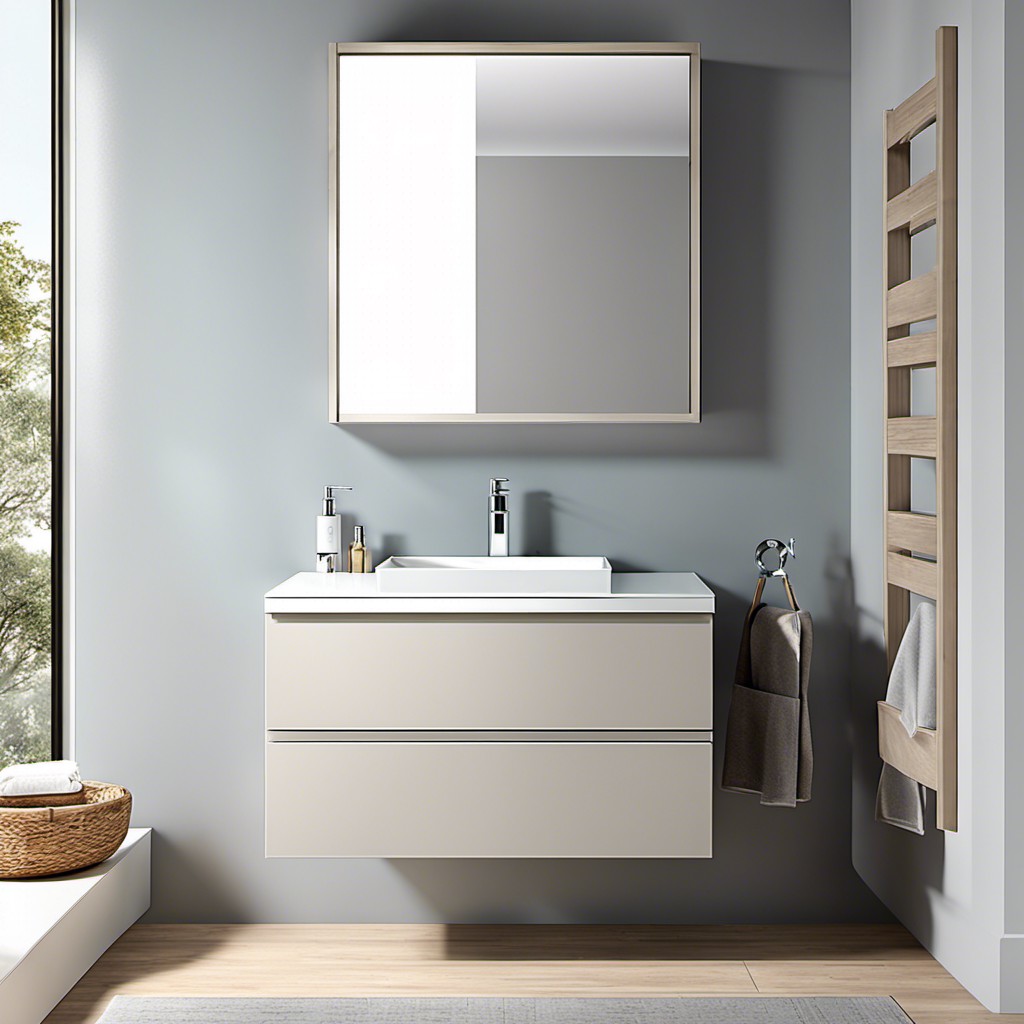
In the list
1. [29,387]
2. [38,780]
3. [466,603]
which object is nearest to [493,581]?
[466,603]

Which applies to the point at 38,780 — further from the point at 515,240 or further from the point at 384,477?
the point at 515,240

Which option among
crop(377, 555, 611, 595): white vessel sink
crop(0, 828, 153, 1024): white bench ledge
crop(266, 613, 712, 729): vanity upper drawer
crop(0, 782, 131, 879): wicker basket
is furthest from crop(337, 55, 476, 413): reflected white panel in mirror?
crop(0, 828, 153, 1024): white bench ledge

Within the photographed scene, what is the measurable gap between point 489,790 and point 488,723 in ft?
0.45

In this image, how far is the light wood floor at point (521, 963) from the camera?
2.33 metres

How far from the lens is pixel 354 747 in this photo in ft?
7.65

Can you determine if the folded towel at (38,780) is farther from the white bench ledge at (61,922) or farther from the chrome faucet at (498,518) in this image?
the chrome faucet at (498,518)

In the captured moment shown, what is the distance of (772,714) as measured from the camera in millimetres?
2492

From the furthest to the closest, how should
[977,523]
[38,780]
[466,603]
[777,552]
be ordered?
[777,552]
[38,780]
[466,603]
[977,523]

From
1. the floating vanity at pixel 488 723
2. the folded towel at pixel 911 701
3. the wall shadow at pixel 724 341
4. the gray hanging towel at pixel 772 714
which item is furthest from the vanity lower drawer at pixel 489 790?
the wall shadow at pixel 724 341

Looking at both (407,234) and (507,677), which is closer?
(507,677)

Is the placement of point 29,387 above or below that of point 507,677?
Result: above

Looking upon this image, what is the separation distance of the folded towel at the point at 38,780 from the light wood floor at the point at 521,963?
1.30ft

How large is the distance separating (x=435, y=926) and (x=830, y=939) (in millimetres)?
919

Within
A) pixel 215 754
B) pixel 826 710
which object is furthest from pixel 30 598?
pixel 826 710
